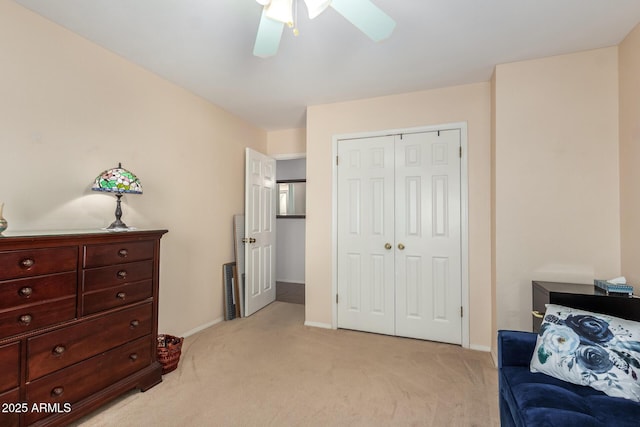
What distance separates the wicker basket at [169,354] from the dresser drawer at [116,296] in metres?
0.50

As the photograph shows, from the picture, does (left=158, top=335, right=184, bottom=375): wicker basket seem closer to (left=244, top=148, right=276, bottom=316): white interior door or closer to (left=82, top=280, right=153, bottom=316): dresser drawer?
(left=82, top=280, right=153, bottom=316): dresser drawer

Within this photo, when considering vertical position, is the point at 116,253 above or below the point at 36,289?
above

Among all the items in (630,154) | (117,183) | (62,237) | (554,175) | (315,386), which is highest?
(630,154)

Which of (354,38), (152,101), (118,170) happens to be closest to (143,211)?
(118,170)

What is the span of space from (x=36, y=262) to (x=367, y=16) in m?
2.07

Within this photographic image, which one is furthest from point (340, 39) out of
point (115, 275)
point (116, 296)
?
point (116, 296)

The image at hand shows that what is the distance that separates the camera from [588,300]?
74.0 inches

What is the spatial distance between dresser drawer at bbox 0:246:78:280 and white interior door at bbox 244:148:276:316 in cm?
202

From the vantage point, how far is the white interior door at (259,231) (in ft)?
11.9

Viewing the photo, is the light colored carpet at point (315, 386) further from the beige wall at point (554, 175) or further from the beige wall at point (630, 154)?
the beige wall at point (630, 154)

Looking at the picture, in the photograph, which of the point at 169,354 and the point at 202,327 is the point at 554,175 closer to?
the point at 169,354

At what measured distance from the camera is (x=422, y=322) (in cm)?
296

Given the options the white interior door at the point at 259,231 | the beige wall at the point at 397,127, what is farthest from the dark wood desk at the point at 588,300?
the white interior door at the point at 259,231

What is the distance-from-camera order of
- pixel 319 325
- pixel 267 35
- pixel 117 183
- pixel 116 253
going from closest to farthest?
1. pixel 267 35
2. pixel 116 253
3. pixel 117 183
4. pixel 319 325
